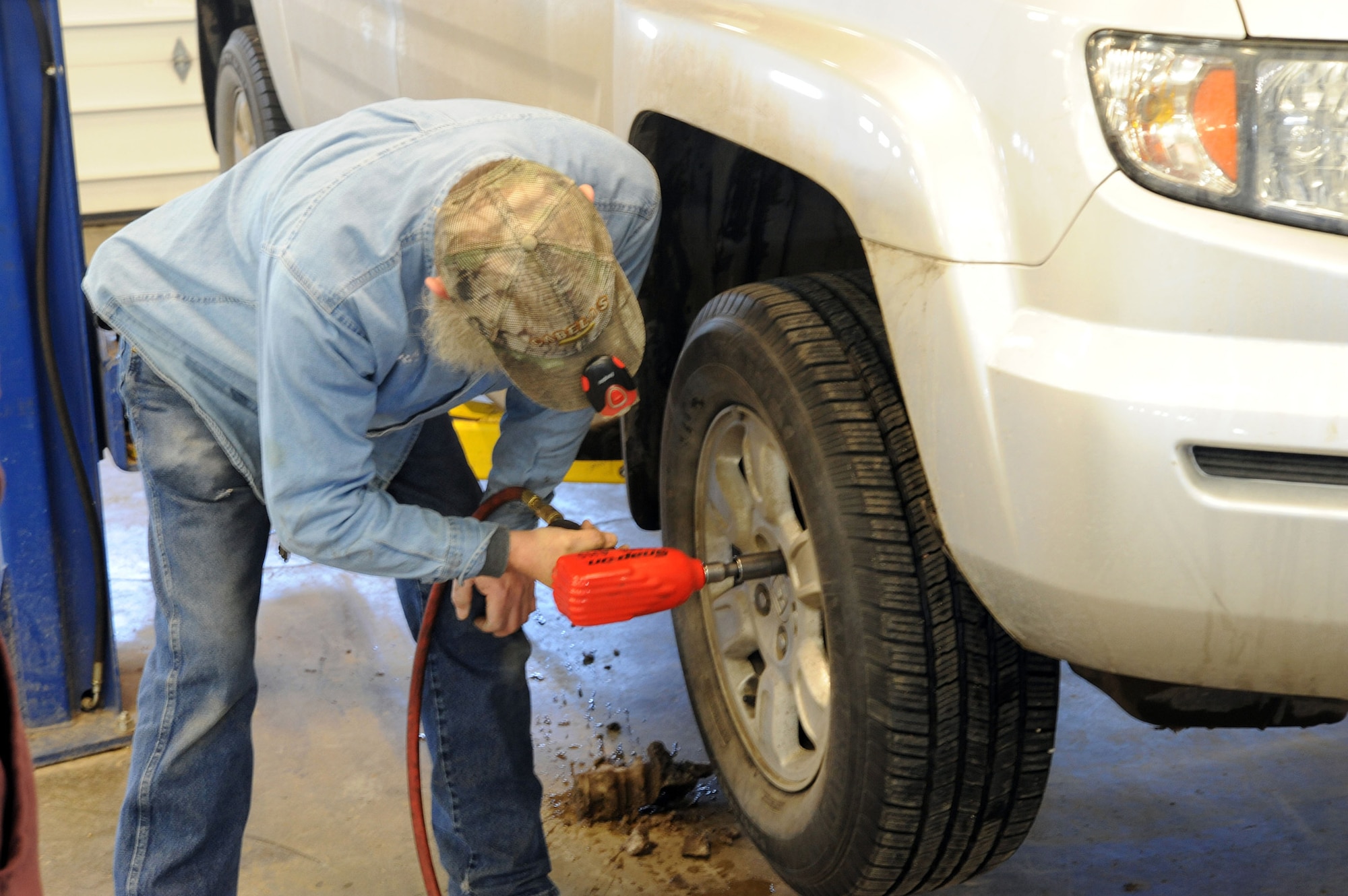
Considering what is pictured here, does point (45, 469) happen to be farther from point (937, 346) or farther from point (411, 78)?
point (937, 346)

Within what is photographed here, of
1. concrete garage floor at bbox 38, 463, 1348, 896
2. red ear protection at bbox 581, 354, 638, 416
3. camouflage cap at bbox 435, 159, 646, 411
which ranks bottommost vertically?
concrete garage floor at bbox 38, 463, 1348, 896

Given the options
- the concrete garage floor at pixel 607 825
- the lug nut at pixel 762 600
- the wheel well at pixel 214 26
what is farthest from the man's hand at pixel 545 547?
the wheel well at pixel 214 26

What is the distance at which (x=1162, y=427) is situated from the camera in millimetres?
1205

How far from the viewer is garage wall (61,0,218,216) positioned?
6.66m

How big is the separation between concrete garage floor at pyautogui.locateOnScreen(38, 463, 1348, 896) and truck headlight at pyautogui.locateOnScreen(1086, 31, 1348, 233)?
4.31ft

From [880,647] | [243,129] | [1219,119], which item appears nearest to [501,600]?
[880,647]

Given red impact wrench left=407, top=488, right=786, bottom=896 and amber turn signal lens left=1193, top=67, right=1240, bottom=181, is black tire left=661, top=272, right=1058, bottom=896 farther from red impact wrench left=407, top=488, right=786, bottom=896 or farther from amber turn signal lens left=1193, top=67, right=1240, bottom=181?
amber turn signal lens left=1193, top=67, right=1240, bottom=181

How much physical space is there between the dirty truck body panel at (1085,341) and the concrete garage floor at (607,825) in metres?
0.97

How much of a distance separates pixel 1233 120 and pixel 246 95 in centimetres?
364

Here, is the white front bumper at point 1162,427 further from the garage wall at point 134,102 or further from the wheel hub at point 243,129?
the garage wall at point 134,102

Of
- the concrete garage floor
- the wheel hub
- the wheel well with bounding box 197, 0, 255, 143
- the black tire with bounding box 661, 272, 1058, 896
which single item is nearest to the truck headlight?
the black tire with bounding box 661, 272, 1058, 896

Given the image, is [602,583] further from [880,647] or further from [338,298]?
[338,298]

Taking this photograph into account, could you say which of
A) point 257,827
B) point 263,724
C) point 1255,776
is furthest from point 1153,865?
point 263,724

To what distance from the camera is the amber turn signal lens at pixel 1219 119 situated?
1.22 meters
